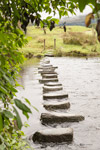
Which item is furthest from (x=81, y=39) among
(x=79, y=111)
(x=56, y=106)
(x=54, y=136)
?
(x=54, y=136)

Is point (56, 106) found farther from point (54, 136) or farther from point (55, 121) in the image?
point (54, 136)

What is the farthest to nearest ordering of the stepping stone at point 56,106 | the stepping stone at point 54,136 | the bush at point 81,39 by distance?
the bush at point 81,39 < the stepping stone at point 56,106 < the stepping stone at point 54,136

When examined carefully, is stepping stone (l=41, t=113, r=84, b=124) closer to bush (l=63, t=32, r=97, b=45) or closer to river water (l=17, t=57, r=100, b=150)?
river water (l=17, t=57, r=100, b=150)

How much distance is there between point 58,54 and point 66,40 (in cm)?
1222

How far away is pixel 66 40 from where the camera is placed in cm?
3866

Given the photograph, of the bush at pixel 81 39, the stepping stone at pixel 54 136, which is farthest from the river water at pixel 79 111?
the bush at pixel 81 39

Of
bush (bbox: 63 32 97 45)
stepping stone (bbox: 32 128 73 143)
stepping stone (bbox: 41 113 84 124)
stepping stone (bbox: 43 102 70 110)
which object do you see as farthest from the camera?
bush (bbox: 63 32 97 45)

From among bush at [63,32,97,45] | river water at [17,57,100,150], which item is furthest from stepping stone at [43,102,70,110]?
bush at [63,32,97,45]

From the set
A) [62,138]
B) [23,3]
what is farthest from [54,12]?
[62,138]

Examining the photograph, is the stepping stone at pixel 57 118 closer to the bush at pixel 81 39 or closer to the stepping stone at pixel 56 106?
the stepping stone at pixel 56 106

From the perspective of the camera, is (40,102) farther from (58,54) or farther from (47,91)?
(58,54)

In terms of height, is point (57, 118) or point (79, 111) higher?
point (57, 118)

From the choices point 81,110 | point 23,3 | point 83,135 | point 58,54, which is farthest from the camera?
point 58,54

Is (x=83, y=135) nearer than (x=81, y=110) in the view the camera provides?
Yes
